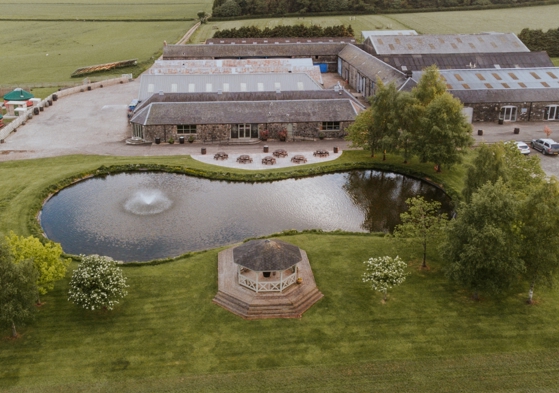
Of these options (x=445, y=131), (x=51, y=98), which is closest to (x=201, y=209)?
(x=445, y=131)

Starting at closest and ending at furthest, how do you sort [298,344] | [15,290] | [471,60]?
[15,290] → [298,344] → [471,60]

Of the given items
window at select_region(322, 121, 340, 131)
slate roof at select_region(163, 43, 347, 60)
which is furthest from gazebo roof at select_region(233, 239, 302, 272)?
slate roof at select_region(163, 43, 347, 60)

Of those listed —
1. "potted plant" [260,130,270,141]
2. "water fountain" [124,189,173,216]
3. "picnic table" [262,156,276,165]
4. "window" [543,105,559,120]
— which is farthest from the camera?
"window" [543,105,559,120]

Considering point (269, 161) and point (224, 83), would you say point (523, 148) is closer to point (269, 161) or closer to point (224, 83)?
point (269, 161)

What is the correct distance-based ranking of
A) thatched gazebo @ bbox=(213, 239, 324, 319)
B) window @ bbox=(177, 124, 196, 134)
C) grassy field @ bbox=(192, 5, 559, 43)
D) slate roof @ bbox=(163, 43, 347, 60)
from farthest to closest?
1. grassy field @ bbox=(192, 5, 559, 43)
2. slate roof @ bbox=(163, 43, 347, 60)
3. window @ bbox=(177, 124, 196, 134)
4. thatched gazebo @ bbox=(213, 239, 324, 319)

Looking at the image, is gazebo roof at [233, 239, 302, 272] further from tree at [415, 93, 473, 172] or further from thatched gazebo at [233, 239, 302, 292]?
tree at [415, 93, 473, 172]

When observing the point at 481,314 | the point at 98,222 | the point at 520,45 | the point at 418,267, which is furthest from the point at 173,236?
the point at 520,45

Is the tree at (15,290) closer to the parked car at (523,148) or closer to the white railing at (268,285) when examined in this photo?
the white railing at (268,285)
